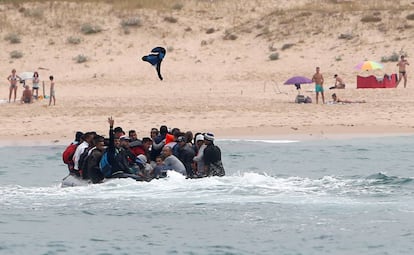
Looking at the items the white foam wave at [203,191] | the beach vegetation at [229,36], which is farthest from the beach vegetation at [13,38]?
the white foam wave at [203,191]

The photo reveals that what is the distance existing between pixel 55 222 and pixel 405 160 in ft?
32.2

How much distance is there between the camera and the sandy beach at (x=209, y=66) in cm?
2888

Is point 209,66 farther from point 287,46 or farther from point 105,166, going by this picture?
point 105,166

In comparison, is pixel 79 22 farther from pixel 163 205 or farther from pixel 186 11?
pixel 163 205

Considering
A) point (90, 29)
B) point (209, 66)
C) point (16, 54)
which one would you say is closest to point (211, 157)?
point (209, 66)

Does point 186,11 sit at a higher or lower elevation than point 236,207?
higher

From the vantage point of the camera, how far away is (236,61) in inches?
1561

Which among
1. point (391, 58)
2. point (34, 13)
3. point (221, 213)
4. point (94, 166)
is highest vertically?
point (34, 13)

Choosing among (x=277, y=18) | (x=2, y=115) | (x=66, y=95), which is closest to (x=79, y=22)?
(x=277, y=18)

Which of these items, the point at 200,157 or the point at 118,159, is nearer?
the point at 118,159

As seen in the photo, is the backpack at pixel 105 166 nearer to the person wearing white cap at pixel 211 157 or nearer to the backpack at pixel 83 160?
the backpack at pixel 83 160

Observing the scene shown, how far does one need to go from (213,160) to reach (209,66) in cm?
2011

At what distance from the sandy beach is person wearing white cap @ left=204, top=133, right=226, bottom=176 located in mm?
8172

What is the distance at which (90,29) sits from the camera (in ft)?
145
